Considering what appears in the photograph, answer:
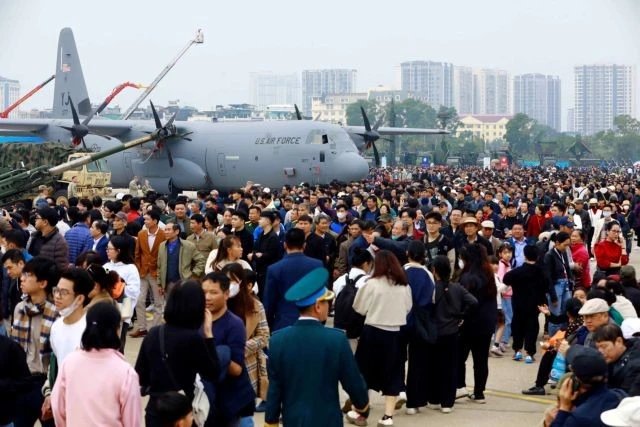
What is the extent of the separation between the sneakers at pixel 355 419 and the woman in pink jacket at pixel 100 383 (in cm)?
388

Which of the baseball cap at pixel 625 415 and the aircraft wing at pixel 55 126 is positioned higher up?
the aircraft wing at pixel 55 126

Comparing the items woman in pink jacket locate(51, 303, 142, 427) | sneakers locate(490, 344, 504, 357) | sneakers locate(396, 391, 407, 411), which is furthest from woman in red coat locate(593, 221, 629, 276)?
woman in pink jacket locate(51, 303, 142, 427)

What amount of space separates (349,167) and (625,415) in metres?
28.4

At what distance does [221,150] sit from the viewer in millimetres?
36125

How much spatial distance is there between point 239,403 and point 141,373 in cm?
79

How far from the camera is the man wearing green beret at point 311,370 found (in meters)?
6.14

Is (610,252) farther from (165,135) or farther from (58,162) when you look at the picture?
(165,135)

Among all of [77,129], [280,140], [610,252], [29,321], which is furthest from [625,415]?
[77,129]

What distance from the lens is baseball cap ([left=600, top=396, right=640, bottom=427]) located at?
16.3 ft

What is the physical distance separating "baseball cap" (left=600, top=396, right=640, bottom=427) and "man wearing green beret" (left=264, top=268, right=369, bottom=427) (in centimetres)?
156

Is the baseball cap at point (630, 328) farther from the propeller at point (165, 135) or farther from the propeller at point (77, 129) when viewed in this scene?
the propeller at point (77, 129)

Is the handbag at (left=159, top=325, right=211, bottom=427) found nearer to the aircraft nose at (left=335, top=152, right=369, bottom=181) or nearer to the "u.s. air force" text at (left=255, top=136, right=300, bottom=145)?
the aircraft nose at (left=335, top=152, right=369, bottom=181)

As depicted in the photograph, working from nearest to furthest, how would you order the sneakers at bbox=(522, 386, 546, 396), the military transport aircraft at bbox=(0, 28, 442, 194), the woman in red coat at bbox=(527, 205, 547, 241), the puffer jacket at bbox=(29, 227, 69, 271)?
the sneakers at bbox=(522, 386, 546, 396), the puffer jacket at bbox=(29, 227, 69, 271), the woman in red coat at bbox=(527, 205, 547, 241), the military transport aircraft at bbox=(0, 28, 442, 194)

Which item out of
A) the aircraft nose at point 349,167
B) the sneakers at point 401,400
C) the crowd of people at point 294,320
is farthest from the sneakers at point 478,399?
the aircraft nose at point 349,167
